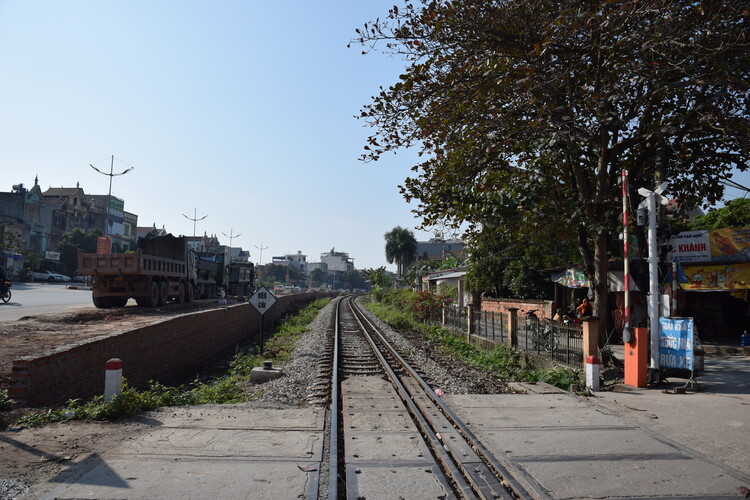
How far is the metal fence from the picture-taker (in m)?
11.1

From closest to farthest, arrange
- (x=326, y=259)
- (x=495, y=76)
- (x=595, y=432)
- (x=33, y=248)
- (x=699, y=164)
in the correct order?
(x=595, y=432), (x=495, y=76), (x=699, y=164), (x=33, y=248), (x=326, y=259)

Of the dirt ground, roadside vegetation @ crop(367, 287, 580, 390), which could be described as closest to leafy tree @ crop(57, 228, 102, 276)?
roadside vegetation @ crop(367, 287, 580, 390)

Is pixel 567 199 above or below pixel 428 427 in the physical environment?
above

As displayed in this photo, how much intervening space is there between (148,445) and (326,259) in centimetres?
18894

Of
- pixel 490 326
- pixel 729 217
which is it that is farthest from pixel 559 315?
pixel 729 217

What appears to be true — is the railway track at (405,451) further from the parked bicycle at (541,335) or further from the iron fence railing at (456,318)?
the iron fence railing at (456,318)

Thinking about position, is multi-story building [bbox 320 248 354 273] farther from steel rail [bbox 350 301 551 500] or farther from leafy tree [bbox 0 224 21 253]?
steel rail [bbox 350 301 551 500]

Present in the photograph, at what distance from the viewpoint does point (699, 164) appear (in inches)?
472

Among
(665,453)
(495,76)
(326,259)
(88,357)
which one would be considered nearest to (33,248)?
(88,357)

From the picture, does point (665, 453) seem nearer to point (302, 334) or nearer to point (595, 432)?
point (595, 432)

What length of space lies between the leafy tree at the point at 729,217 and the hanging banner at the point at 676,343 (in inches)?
539

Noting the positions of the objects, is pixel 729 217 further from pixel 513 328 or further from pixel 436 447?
pixel 436 447

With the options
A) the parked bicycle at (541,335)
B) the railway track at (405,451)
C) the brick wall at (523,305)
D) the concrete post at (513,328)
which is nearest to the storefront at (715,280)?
the parked bicycle at (541,335)

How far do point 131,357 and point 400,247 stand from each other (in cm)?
7025
